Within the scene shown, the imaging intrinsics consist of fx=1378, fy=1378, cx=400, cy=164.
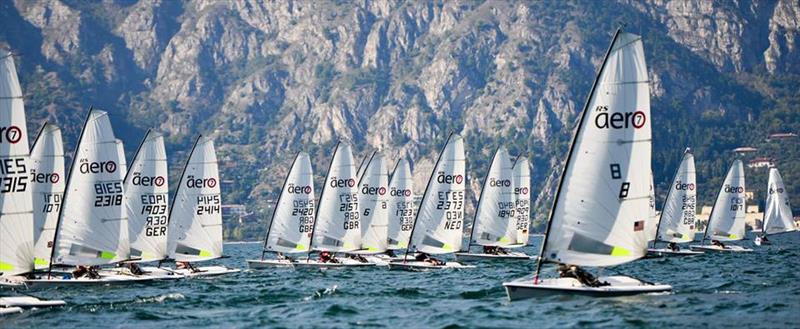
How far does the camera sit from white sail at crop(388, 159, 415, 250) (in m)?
90.4

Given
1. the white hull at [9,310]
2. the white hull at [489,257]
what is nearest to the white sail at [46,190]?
the white hull at [9,310]

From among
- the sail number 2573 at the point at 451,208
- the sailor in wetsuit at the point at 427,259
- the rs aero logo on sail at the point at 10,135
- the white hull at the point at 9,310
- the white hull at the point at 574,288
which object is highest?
the rs aero logo on sail at the point at 10,135

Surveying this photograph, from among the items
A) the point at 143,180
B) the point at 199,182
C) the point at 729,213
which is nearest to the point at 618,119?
the point at 143,180

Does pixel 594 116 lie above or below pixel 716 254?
above

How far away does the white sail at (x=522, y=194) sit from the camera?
10056cm

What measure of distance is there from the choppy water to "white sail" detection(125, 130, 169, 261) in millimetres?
3473

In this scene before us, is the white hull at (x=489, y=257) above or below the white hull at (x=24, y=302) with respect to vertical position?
below

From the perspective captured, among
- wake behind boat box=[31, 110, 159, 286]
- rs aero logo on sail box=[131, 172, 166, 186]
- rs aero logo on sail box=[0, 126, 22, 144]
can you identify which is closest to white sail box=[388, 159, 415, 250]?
rs aero logo on sail box=[131, 172, 166, 186]

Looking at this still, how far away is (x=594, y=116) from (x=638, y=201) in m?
3.58

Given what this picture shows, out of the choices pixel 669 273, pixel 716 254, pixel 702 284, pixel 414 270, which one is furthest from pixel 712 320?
pixel 716 254

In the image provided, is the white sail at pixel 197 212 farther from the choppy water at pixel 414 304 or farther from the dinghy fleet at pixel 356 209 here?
the choppy water at pixel 414 304

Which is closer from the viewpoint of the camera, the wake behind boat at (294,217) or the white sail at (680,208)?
the wake behind boat at (294,217)

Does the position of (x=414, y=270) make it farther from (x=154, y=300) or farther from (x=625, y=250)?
(x=625, y=250)

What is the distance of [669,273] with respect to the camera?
240 ft
